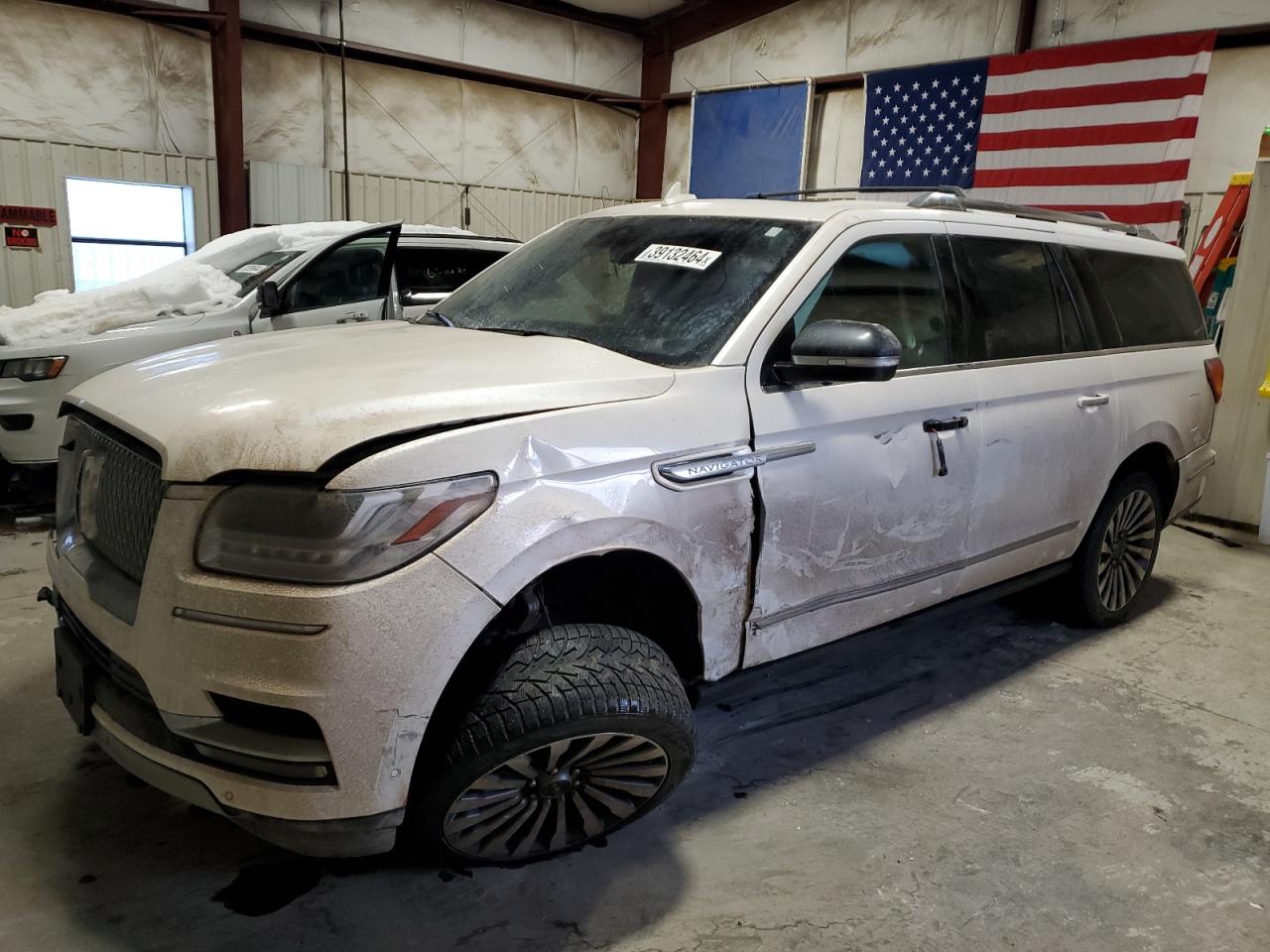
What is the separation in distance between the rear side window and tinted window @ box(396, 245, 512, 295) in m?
4.14

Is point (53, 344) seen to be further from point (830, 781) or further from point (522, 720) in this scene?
point (830, 781)

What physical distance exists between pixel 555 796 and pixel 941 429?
5.08ft

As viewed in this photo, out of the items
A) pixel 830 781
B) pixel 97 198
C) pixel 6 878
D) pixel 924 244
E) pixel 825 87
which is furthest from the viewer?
pixel 825 87

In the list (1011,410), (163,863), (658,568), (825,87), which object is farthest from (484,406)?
(825,87)

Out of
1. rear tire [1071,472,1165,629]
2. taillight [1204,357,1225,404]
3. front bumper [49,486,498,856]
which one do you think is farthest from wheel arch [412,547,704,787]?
taillight [1204,357,1225,404]

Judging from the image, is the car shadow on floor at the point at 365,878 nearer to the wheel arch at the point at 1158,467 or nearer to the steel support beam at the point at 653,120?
the wheel arch at the point at 1158,467

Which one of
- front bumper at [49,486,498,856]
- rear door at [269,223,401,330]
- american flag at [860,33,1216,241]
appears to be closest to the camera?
front bumper at [49,486,498,856]

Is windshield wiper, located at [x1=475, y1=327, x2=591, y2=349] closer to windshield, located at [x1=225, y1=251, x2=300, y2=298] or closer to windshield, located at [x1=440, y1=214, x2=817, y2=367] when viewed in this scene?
windshield, located at [x1=440, y1=214, x2=817, y2=367]

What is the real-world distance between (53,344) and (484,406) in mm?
3989

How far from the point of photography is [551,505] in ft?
6.13

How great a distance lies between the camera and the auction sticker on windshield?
261 centimetres

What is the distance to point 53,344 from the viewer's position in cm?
474

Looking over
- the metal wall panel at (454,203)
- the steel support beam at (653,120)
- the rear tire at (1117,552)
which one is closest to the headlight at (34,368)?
the rear tire at (1117,552)

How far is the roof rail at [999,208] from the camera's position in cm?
319
